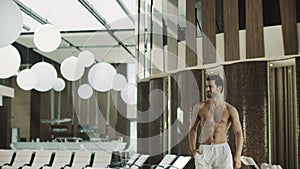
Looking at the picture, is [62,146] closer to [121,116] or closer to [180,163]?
[180,163]

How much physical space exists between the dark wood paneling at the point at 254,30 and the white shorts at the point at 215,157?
1801 mm

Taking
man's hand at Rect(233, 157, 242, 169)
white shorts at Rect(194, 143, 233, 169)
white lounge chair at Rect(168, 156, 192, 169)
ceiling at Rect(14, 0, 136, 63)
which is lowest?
white lounge chair at Rect(168, 156, 192, 169)

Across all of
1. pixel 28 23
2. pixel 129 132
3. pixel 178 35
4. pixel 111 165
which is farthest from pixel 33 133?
pixel 178 35

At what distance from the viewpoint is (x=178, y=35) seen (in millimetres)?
10188

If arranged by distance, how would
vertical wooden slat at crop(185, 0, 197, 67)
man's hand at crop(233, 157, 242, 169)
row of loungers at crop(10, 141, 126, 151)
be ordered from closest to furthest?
man's hand at crop(233, 157, 242, 169) < vertical wooden slat at crop(185, 0, 197, 67) < row of loungers at crop(10, 141, 126, 151)

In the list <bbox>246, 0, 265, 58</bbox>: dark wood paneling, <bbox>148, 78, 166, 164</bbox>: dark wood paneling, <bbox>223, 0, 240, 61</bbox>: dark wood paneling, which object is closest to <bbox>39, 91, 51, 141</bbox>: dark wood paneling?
<bbox>148, 78, 166, 164</bbox>: dark wood paneling

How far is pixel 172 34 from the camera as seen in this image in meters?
10.4

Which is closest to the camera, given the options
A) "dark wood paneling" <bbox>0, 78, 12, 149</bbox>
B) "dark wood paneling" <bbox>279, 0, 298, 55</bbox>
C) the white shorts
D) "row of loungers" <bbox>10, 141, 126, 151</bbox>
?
the white shorts

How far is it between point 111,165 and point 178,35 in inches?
119

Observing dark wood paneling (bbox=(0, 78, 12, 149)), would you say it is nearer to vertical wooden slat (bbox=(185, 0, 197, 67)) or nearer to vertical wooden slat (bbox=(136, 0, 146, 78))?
vertical wooden slat (bbox=(136, 0, 146, 78))

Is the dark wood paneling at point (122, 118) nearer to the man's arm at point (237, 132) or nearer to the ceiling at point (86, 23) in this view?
the ceiling at point (86, 23)

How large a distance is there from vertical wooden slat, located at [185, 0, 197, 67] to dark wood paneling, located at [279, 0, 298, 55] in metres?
2.13

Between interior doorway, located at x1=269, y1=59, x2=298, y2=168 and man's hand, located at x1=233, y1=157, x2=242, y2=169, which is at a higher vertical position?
interior doorway, located at x1=269, y1=59, x2=298, y2=168

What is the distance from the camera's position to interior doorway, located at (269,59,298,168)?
7676 millimetres
